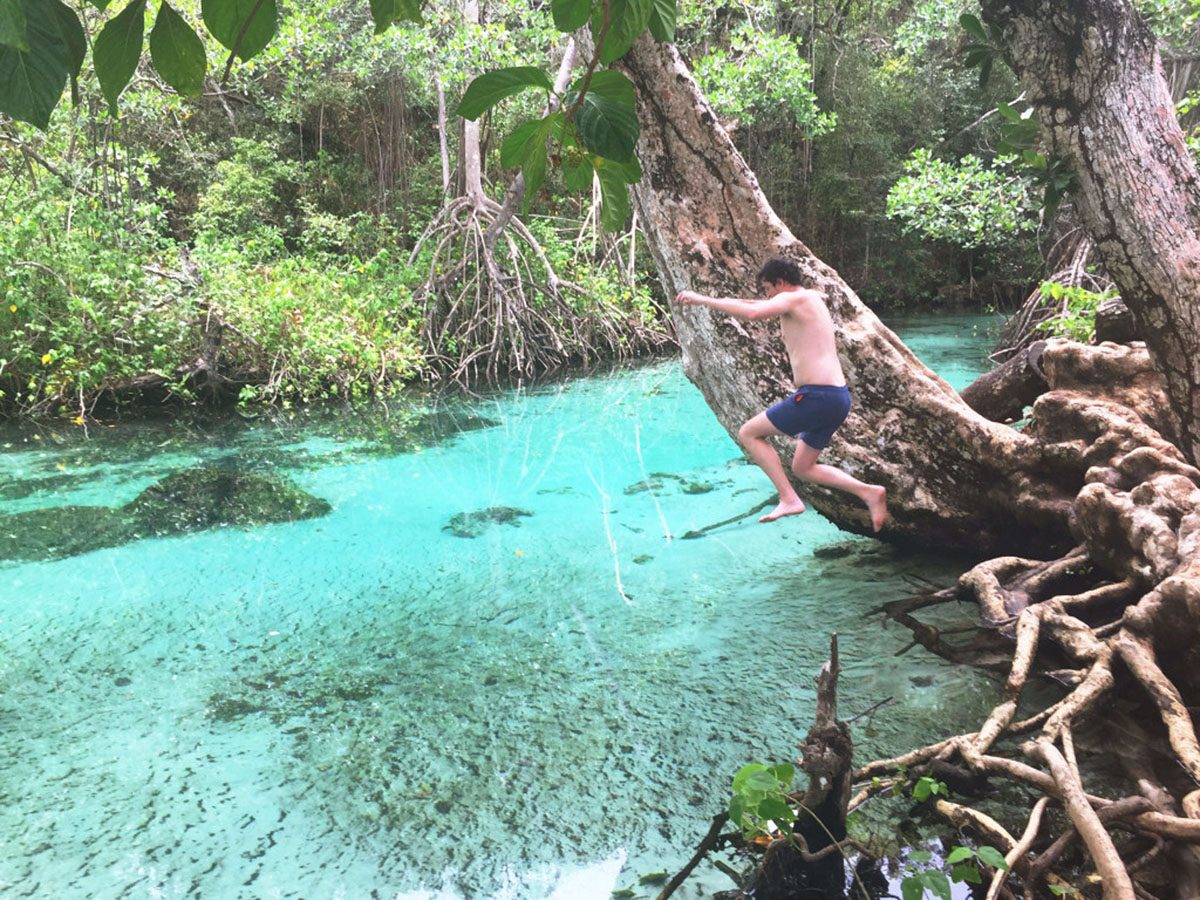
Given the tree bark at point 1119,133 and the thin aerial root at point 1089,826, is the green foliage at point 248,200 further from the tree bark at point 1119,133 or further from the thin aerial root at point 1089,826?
the thin aerial root at point 1089,826

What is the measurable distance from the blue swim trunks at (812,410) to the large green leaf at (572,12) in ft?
8.33

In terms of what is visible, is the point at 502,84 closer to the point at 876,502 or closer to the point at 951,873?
the point at 951,873

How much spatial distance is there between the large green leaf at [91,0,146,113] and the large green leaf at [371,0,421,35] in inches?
7.5

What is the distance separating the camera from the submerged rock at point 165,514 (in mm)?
4645

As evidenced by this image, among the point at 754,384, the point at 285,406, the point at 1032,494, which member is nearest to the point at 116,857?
the point at 754,384

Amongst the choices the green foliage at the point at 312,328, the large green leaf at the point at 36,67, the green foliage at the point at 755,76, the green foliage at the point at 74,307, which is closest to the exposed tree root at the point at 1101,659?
the large green leaf at the point at 36,67

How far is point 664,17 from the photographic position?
585mm

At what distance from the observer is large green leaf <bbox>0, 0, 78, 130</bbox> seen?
0.48 m

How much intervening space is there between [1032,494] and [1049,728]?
157cm

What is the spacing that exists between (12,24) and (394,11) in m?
0.36

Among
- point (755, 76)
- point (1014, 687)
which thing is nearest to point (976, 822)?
point (1014, 687)

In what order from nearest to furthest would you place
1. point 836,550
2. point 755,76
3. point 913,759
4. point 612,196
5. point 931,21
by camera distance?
point 612,196 < point 913,759 < point 836,550 < point 755,76 < point 931,21

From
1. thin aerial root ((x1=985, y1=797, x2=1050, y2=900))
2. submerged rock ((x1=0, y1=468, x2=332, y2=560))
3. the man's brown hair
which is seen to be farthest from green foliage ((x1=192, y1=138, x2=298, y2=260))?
thin aerial root ((x1=985, y1=797, x2=1050, y2=900))

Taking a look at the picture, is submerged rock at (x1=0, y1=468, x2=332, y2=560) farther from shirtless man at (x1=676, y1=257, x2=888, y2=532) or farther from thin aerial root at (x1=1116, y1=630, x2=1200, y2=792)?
thin aerial root at (x1=1116, y1=630, x2=1200, y2=792)
